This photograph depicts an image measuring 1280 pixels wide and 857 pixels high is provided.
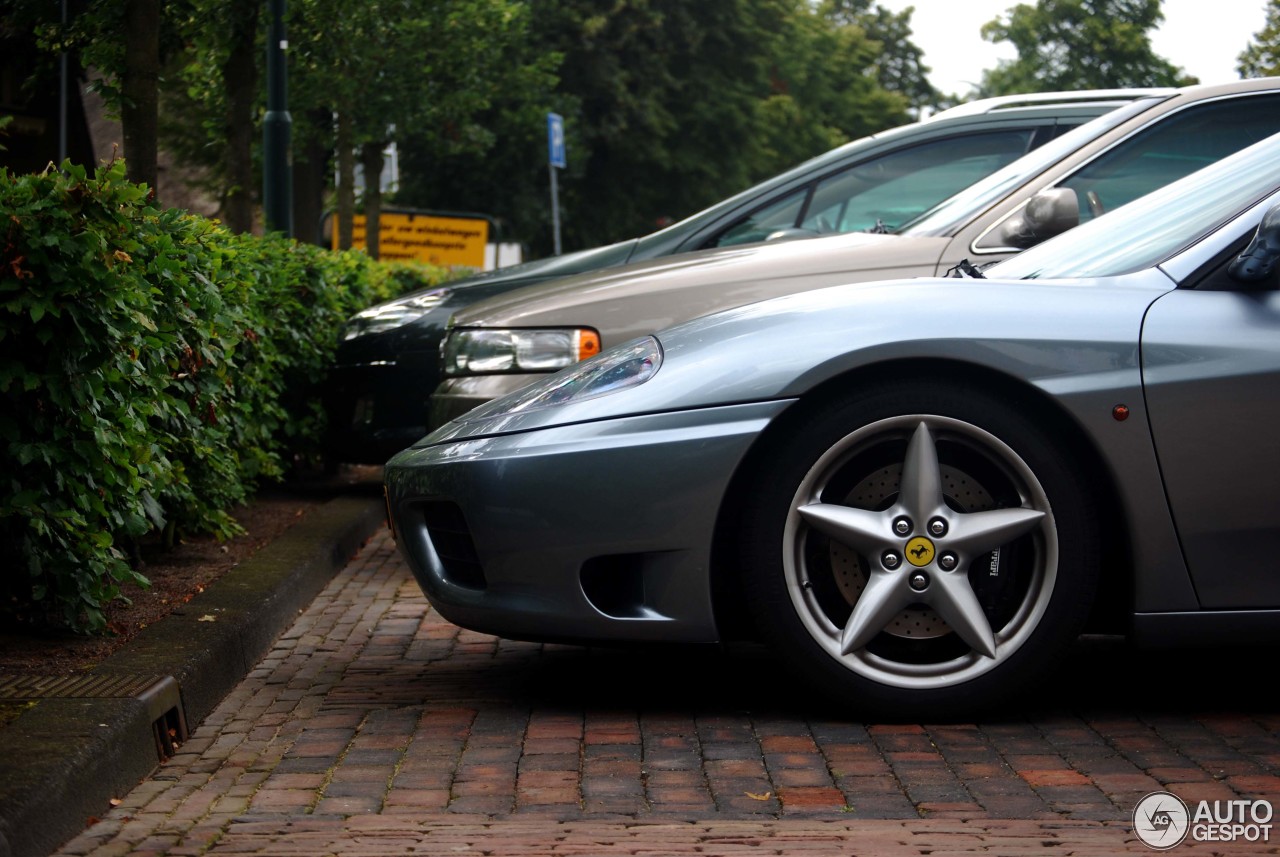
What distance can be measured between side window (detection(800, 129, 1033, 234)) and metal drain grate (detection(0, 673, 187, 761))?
4.07m

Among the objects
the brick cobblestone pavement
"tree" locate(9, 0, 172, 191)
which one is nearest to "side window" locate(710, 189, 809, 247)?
"tree" locate(9, 0, 172, 191)

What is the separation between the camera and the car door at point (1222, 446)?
3.99 meters

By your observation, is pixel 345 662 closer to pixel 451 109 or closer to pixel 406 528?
pixel 406 528

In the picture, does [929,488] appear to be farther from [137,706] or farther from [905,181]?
[905,181]

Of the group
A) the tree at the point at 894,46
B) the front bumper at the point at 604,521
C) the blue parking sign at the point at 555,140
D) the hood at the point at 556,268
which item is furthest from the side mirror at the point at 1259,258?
the tree at the point at 894,46

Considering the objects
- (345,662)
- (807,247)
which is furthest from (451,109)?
(345,662)

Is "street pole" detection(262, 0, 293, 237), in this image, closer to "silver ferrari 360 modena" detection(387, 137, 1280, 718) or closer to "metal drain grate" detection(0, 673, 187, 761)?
"metal drain grate" detection(0, 673, 187, 761)

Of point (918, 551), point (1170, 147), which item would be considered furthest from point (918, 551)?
point (1170, 147)

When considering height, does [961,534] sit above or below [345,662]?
above

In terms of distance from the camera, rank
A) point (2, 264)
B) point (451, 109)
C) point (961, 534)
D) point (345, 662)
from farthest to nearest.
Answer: point (451, 109) → point (345, 662) → point (2, 264) → point (961, 534)

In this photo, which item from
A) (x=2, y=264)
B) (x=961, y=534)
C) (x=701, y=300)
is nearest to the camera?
(x=961, y=534)

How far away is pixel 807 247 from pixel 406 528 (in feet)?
8.01

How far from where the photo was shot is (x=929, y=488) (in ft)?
13.2

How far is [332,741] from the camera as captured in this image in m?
4.15
